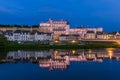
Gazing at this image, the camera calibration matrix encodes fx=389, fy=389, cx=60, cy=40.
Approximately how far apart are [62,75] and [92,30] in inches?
1841

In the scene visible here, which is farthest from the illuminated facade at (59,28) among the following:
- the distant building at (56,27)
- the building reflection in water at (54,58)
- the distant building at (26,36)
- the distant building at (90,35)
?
the building reflection in water at (54,58)

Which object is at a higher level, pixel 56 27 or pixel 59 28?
pixel 56 27

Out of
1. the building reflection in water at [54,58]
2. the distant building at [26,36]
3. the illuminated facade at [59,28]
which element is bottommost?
the building reflection in water at [54,58]

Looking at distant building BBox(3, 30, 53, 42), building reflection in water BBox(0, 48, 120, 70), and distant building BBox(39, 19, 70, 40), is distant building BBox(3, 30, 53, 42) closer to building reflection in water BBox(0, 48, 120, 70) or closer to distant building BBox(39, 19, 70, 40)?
distant building BBox(39, 19, 70, 40)

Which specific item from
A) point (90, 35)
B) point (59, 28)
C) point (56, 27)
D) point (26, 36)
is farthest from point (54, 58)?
point (56, 27)

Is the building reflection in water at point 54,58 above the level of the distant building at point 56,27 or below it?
below

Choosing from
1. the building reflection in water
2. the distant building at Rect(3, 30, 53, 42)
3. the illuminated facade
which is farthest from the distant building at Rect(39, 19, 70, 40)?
the building reflection in water

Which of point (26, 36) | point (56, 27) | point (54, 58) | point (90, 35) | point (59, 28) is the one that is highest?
point (56, 27)

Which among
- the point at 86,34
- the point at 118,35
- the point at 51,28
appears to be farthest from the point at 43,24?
the point at 118,35

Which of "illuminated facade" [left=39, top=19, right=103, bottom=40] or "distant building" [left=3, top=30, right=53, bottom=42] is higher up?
"illuminated facade" [left=39, top=19, right=103, bottom=40]

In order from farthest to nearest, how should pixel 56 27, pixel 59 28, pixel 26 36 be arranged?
pixel 56 27 < pixel 59 28 < pixel 26 36

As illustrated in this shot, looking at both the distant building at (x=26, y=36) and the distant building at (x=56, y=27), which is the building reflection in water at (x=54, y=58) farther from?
the distant building at (x=56, y=27)

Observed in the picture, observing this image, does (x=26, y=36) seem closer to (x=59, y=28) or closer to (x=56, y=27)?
(x=59, y=28)

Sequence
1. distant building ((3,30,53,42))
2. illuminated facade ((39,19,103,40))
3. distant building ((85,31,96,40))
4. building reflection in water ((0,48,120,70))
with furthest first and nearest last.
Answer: illuminated facade ((39,19,103,40)) → distant building ((85,31,96,40)) → distant building ((3,30,53,42)) → building reflection in water ((0,48,120,70))
